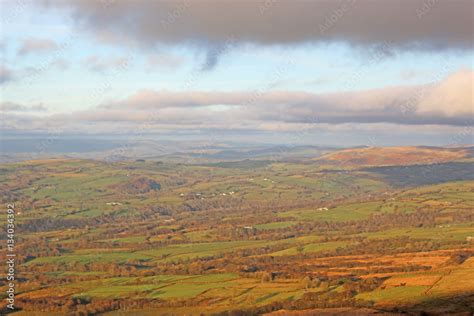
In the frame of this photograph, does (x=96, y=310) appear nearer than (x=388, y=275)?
Yes

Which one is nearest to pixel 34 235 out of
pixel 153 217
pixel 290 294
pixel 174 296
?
pixel 153 217

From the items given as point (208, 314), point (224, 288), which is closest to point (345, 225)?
point (224, 288)

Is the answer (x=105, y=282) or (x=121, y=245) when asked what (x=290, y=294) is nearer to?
(x=105, y=282)

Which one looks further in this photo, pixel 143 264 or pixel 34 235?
pixel 34 235

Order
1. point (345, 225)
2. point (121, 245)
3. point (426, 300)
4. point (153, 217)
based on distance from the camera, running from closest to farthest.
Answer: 1. point (426, 300)
2. point (121, 245)
3. point (345, 225)
4. point (153, 217)

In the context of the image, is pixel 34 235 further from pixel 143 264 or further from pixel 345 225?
pixel 345 225

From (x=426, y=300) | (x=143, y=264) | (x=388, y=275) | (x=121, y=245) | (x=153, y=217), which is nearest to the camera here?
(x=426, y=300)

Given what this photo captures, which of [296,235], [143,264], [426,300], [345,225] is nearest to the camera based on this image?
[426,300]
